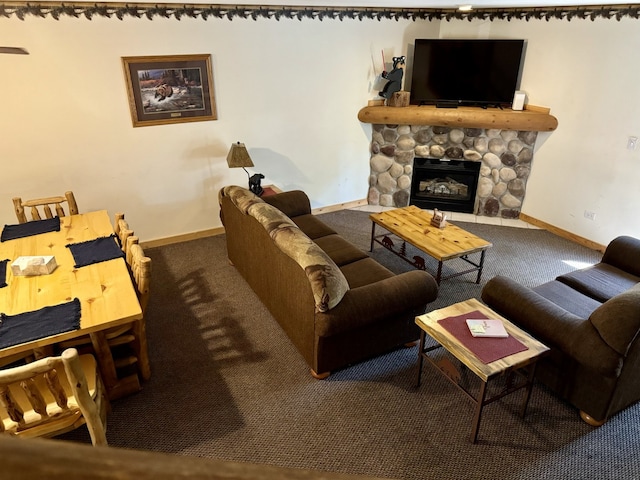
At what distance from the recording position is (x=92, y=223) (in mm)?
3318

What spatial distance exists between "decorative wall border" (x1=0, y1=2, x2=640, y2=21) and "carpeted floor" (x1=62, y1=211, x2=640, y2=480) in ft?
8.59

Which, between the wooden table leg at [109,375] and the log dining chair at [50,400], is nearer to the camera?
the log dining chair at [50,400]

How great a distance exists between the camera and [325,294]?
2449 mm

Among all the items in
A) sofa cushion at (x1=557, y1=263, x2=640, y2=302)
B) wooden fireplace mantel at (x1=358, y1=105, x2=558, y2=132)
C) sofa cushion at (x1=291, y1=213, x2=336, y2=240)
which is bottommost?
sofa cushion at (x1=557, y1=263, x2=640, y2=302)

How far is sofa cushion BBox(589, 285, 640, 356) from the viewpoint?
2139 mm

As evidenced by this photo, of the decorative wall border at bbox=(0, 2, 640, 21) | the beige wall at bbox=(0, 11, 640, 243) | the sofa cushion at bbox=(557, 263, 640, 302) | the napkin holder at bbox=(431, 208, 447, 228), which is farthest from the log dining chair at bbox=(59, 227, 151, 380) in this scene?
the sofa cushion at bbox=(557, 263, 640, 302)

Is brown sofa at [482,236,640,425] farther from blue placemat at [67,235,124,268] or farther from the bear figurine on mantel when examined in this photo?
the bear figurine on mantel

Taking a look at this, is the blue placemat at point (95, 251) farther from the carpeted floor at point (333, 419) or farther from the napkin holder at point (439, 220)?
the napkin holder at point (439, 220)

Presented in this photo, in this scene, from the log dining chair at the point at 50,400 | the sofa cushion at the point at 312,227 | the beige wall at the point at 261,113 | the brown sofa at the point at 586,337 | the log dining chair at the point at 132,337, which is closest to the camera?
the log dining chair at the point at 50,400

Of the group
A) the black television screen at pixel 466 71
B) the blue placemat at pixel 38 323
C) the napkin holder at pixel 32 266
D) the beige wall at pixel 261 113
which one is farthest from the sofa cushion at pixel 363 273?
the black television screen at pixel 466 71

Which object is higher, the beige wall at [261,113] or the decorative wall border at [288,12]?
the decorative wall border at [288,12]

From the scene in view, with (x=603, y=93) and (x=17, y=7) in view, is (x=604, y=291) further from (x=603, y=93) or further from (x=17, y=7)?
(x=17, y=7)

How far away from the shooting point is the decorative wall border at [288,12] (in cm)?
352

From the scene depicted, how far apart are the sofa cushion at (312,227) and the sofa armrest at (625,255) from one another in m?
2.24
